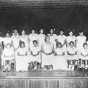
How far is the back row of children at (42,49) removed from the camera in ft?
16.4

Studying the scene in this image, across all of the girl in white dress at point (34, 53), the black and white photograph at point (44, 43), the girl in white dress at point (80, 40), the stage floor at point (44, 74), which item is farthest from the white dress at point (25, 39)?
the girl in white dress at point (80, 40)

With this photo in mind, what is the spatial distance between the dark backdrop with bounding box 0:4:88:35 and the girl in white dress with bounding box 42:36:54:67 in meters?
0.34


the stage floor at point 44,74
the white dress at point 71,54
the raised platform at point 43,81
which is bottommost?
the raised platform at point 43,81

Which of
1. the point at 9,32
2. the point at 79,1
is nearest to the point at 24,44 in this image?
the point at 9,32

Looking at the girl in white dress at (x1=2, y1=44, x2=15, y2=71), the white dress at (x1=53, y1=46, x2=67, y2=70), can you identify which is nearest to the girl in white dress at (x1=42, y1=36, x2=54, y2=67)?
the white dress at (x1=53, y1=46, x2=67, y2=70)

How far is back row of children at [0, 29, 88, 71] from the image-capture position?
5008 millimetres

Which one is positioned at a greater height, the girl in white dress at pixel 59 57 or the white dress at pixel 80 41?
the white dress at pixel 80 41

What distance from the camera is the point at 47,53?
5.05m

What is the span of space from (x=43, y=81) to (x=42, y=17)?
149cm

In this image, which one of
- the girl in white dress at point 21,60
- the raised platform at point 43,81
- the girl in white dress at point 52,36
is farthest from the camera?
the girl in white dress at point 52,36

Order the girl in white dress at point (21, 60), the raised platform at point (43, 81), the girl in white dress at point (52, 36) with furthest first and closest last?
the girl in white dress at point (52, 36), the girl in white dress at point (21, 60), the raised platform at point (43, 81)

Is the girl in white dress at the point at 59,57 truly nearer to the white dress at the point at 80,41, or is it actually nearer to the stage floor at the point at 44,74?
the stage floor at the point at 44,74

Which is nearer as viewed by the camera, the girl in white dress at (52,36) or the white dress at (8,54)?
the white dress at (8,54)

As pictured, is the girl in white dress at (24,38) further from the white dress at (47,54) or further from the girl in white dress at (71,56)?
the girl in white dress at (71,56)
